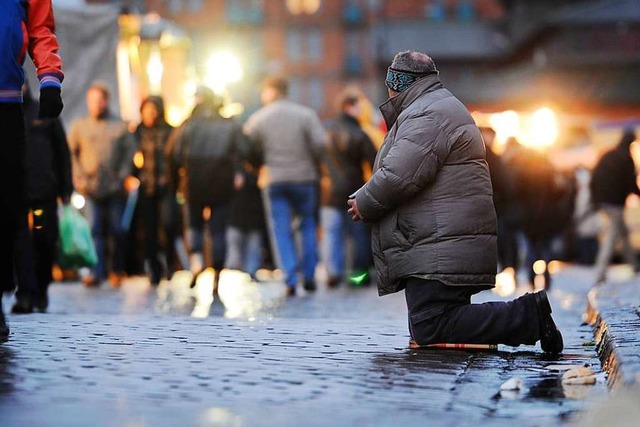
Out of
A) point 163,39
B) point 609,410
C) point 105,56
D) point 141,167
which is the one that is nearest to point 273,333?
point 609,410

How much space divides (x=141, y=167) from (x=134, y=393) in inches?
427

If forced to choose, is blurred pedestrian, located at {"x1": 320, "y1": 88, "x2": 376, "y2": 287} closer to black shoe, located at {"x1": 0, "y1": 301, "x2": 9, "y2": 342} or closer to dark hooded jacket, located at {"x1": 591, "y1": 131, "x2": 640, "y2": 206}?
dark hooded jacket, located at {"x1": 591, "y1": 131, "x2": 640, "y2": 206}

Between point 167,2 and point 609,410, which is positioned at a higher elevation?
point 167,2

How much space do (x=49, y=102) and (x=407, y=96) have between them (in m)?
1.80

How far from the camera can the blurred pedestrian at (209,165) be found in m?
15.3

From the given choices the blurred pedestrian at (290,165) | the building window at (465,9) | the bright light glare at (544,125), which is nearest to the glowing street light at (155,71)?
the blurred pedestrian at (290,165)

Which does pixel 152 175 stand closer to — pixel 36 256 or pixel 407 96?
pixel 36 256

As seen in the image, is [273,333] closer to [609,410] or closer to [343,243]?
[609,410]

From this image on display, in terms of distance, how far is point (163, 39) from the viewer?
2214 centimetres

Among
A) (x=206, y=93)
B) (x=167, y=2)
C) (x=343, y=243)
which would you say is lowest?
(x=343, y=243)

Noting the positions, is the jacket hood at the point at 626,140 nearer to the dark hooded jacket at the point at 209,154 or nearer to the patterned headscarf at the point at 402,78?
the dark hooded jacket at the point at 209,154

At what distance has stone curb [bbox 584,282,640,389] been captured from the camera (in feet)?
22.2

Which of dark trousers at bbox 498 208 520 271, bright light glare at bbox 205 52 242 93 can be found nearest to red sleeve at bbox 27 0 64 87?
dark trousers at bbox 498 208 520 271

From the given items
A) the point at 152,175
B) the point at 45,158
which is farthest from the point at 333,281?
the point at 45,158
